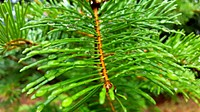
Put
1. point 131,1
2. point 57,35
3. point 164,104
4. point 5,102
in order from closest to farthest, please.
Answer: point 131,1, point 57,35, point 5,102, point 164,104

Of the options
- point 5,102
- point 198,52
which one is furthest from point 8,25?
point 5,102

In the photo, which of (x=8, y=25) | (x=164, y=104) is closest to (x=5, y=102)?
(x=8, y=25)

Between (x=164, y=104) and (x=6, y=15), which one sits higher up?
(x=6, y=15)

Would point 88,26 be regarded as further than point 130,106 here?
No

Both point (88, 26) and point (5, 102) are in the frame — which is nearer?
point (88, 26)

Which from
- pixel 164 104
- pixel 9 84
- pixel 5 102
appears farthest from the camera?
pixel 164 104

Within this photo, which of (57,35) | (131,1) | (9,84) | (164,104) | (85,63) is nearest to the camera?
(85,63)

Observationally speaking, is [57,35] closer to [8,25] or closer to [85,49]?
[8,25]

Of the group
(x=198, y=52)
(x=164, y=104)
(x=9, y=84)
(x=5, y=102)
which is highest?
(x=198, y=52)

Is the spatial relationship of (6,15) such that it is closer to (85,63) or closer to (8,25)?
(8,25)
